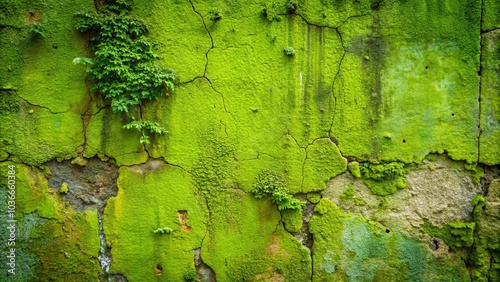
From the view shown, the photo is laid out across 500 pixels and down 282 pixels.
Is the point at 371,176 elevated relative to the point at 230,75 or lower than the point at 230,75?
lower

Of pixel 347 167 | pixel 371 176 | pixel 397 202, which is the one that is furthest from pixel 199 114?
pixel 397 202

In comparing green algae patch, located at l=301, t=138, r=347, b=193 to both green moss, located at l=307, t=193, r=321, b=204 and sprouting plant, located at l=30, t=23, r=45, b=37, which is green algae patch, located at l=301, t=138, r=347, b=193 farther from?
sprouting plant, located at l=30, t=23, r=45, b=37

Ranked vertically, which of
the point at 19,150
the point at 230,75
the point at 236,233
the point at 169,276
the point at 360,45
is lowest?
the point at 169,276

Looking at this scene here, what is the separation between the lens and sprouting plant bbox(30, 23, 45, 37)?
2.56m

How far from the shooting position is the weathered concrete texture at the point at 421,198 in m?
2.68

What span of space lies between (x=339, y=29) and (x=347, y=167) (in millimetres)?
1087

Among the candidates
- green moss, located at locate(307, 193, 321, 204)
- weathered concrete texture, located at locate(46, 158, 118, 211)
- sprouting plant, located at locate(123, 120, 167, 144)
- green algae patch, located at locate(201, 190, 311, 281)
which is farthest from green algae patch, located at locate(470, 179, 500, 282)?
weathered concrete texture, located at locate(46, 158, 118, 211)

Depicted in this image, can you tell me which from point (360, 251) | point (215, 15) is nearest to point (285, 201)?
point (360, 251)

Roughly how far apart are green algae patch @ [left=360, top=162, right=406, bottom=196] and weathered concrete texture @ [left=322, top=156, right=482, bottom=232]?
0.13 feet

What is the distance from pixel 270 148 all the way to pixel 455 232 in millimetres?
1558

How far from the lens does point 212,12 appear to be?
8.80ft

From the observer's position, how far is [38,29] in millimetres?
2568

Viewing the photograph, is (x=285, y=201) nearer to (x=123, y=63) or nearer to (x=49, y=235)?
(x=123, y=63)

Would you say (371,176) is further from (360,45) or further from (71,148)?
(71,148)
